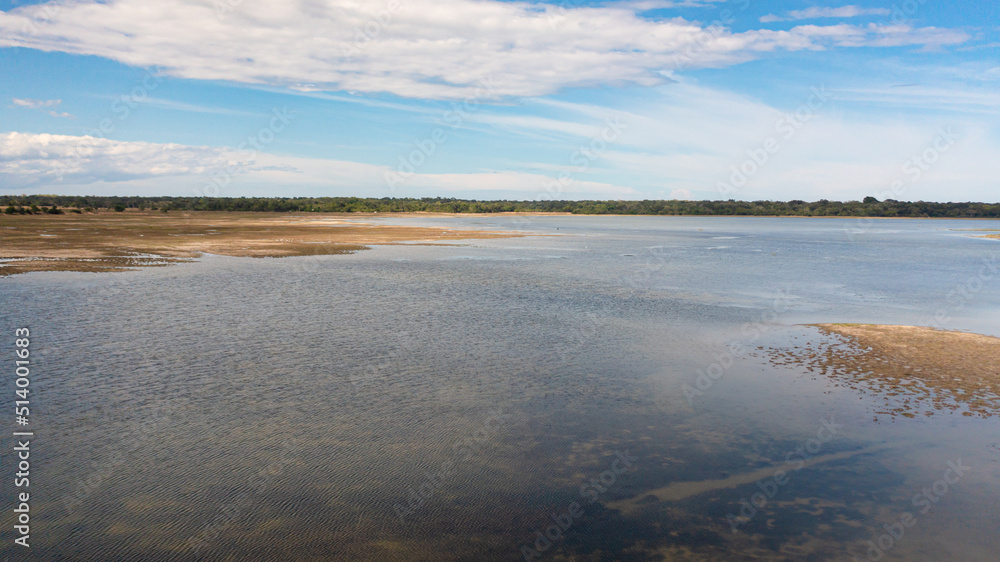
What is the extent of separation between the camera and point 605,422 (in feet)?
35.6

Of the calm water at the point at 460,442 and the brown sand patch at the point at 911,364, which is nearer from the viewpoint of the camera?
the calm water at the point at 460,442

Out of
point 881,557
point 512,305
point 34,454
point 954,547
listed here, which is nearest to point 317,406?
point 34,454

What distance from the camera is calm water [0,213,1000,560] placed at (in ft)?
23.3

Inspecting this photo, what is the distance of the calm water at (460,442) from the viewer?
7.10 m

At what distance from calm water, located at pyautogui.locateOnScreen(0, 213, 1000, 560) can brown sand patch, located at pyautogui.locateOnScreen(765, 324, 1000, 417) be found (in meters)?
0.80

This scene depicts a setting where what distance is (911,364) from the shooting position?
14828mm

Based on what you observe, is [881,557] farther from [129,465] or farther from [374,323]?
[374,323]

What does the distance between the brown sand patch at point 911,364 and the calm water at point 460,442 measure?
2.62ft

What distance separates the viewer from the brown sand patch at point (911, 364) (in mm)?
12273

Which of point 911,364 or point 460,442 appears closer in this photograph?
point 460,442

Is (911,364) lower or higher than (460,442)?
higher

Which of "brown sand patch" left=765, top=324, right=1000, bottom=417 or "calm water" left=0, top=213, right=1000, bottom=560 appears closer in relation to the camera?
"calm water" left=0, top=213, right=1000, bottom=560

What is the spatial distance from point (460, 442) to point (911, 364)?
12.5 meters

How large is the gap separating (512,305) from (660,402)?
1104 centimetres
